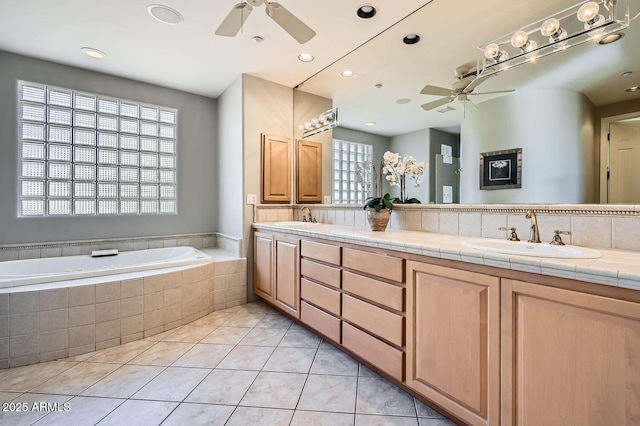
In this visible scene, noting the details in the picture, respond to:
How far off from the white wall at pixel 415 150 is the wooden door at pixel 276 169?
152cm

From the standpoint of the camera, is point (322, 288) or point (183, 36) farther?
point (183, 36)

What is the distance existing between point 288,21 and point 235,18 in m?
0.32

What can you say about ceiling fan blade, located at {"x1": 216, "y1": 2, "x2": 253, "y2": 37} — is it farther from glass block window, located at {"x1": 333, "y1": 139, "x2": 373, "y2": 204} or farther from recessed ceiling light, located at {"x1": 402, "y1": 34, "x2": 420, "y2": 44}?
glass block window, located at {"x1": 333, "y1": 139, "x2": 373, "y2": 204}

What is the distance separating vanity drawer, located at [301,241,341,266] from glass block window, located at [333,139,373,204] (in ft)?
2.58

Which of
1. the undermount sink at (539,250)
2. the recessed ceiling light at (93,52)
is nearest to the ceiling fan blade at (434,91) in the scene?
the undermount sink at (539,250)

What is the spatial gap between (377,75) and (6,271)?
12.7ft

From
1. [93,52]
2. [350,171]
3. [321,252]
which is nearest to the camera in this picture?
[321,252]

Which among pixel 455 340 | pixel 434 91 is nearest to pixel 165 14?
pixel 434 91

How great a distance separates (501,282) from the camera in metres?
1.10

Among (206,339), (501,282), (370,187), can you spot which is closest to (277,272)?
(206,339)

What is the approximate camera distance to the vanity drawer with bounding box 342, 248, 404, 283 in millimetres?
1498

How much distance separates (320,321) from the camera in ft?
6.91

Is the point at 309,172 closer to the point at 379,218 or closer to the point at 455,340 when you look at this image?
the point at 379,218

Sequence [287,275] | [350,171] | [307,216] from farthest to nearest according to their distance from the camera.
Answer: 1. [307,216]
2. [350,171]
3. [287,275]
